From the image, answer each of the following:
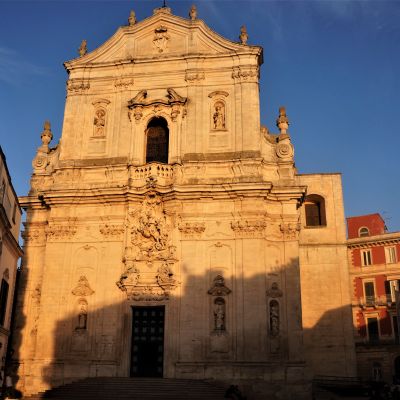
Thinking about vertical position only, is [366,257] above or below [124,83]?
below

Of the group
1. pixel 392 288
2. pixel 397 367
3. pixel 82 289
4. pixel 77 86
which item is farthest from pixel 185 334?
pixel 392 288

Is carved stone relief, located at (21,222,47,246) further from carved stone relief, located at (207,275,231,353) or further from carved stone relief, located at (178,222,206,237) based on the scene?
carved stone relief, located at (207,275,231,353)

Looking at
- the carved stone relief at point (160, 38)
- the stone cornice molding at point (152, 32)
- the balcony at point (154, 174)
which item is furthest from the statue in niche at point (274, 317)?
the carved stone relief at point (160, 38)

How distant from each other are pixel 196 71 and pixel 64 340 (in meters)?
13.4

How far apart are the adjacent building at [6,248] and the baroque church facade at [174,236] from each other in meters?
1.97

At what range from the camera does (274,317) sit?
885 inches

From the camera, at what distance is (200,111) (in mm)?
25641

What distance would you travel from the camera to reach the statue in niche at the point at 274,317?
22.3m

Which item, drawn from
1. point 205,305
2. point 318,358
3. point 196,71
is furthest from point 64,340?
point 196,71

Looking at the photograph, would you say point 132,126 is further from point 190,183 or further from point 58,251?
point 58,251

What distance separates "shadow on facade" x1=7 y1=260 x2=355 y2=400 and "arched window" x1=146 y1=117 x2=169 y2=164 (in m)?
5.59

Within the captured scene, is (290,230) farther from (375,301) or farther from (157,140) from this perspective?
(375,301)

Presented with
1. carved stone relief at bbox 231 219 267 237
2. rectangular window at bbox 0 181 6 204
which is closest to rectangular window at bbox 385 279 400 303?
carved stone relief at bbox 231 219 267 237

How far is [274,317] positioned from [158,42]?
14278 millimetres
